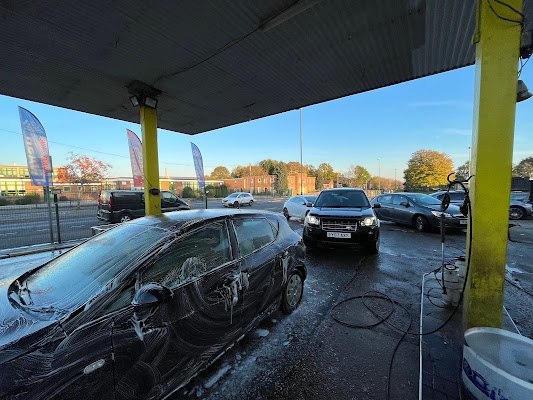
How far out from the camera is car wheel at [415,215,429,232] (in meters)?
9.43

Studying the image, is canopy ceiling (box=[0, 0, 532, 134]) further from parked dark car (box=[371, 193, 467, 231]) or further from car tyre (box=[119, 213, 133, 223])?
car tyre (box=[119, 213, 133, 223])

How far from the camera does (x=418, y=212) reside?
9.74 m

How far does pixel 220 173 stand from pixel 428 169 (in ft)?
199

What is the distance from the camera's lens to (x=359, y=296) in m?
3.96

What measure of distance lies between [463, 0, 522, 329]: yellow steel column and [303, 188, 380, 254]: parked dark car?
332 centimetres

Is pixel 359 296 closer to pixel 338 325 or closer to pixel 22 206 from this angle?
pixel 338 325

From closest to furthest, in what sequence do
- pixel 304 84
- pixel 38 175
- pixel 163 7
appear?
pixel 163 7
pixel 304 84
pixel 38 175

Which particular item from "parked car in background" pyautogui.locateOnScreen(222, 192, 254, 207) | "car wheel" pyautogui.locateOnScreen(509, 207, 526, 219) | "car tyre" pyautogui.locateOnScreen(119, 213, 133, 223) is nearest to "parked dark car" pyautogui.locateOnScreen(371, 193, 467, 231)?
"car wheel" pyautogui.locateOnScreen(509, 207, 526, 219)

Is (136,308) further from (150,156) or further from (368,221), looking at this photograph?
(150,156)

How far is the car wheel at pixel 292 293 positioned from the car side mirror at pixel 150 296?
189 cm

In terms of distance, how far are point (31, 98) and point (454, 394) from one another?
9146 mm

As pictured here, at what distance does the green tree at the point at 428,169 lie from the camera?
51344 mm

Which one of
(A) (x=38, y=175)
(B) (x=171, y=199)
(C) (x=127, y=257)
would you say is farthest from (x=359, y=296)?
(B) (x=171, y=199)

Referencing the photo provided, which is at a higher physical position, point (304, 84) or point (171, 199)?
point (304, 84)
